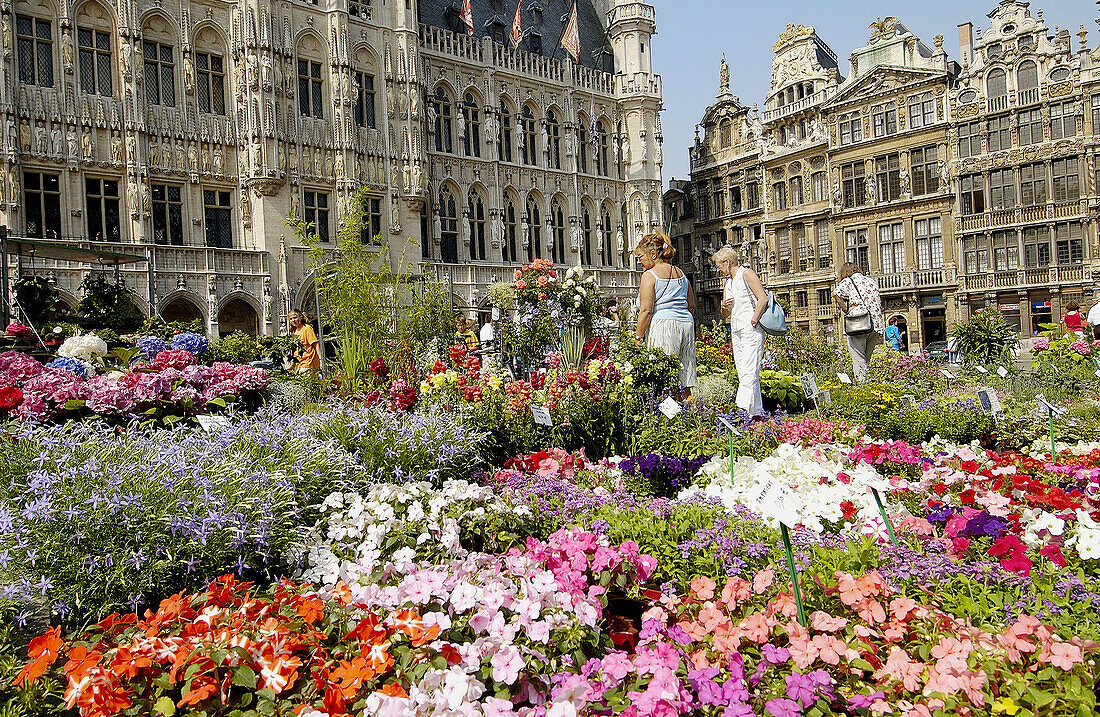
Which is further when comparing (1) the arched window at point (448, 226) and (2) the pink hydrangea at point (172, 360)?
(1) the arched window at point (448, 226)

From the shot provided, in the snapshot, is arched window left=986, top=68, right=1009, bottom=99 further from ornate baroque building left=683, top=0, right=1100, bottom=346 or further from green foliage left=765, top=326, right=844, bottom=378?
green foliage left=765, top=326, right=844, bottom=378

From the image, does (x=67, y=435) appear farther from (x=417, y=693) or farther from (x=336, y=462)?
(x=417, y=693)

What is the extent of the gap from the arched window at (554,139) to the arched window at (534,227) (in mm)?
1901

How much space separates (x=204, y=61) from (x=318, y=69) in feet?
11.2

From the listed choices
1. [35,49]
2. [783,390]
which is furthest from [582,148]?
[783,390]

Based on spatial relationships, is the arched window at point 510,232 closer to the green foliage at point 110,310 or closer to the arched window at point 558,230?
the arched window at point 558,230

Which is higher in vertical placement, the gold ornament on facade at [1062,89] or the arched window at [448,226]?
the gold ornament on facade at [1062,89]

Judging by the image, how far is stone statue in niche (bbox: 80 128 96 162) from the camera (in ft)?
65.1

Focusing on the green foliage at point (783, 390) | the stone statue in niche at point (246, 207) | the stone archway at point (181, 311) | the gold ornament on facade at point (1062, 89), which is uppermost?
the gold ornament on facade at point (1062, 89)

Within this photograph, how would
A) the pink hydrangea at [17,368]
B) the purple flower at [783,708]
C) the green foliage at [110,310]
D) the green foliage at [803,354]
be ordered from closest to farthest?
1. the purple flower at [783,708]
2. the pink hydrangea at [17,368]
3. the green foliage at [803,354]
4. the green foliage at [110,310]

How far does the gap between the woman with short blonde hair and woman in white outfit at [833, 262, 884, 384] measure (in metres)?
3.43

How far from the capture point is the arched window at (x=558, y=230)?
31.7 meters

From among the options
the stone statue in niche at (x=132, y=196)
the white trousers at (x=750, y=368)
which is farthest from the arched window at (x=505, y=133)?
the white trousers at (x=750, y=368)

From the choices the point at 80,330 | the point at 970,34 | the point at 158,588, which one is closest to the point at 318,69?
the point at 80,330
